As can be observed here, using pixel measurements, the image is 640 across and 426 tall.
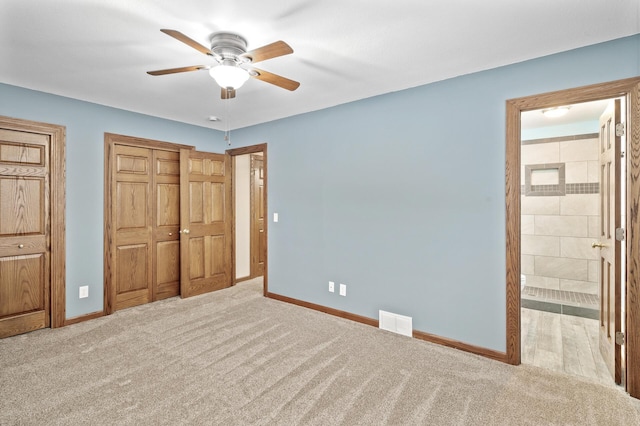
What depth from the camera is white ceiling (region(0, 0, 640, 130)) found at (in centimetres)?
184

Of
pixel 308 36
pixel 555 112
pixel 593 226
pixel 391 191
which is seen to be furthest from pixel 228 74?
pixel 593 226

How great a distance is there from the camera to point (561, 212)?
4.73 meters

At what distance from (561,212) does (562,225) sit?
194mm

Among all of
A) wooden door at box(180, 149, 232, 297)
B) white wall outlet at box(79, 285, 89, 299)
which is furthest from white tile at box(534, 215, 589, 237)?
white wall outlet at box(79, 285, 89, 299)

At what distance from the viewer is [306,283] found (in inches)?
156

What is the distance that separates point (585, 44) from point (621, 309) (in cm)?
192

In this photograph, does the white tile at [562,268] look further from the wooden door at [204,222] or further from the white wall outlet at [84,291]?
the white wall outlet at [84,291]

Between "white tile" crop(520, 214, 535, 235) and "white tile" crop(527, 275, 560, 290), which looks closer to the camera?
"white tile" crop(527, 275, 560, 290)

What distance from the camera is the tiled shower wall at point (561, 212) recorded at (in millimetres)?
4539

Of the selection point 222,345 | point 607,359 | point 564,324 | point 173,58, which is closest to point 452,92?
point 173,58

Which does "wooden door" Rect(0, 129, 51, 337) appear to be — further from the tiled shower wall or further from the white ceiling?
the tiled shower wall

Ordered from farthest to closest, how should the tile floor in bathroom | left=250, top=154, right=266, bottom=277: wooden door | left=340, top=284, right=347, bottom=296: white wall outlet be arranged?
left=250, top=154, right=266, bottom=277: wooden door
left=340, top=284, right=347, bottom=296: white wall outlet
the tile floor in bathroom

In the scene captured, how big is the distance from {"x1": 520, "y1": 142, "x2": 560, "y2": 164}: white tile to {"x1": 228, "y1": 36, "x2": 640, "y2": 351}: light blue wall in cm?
292

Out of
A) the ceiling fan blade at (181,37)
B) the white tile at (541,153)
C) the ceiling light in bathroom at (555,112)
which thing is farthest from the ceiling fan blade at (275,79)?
the white tile at (541,153)
